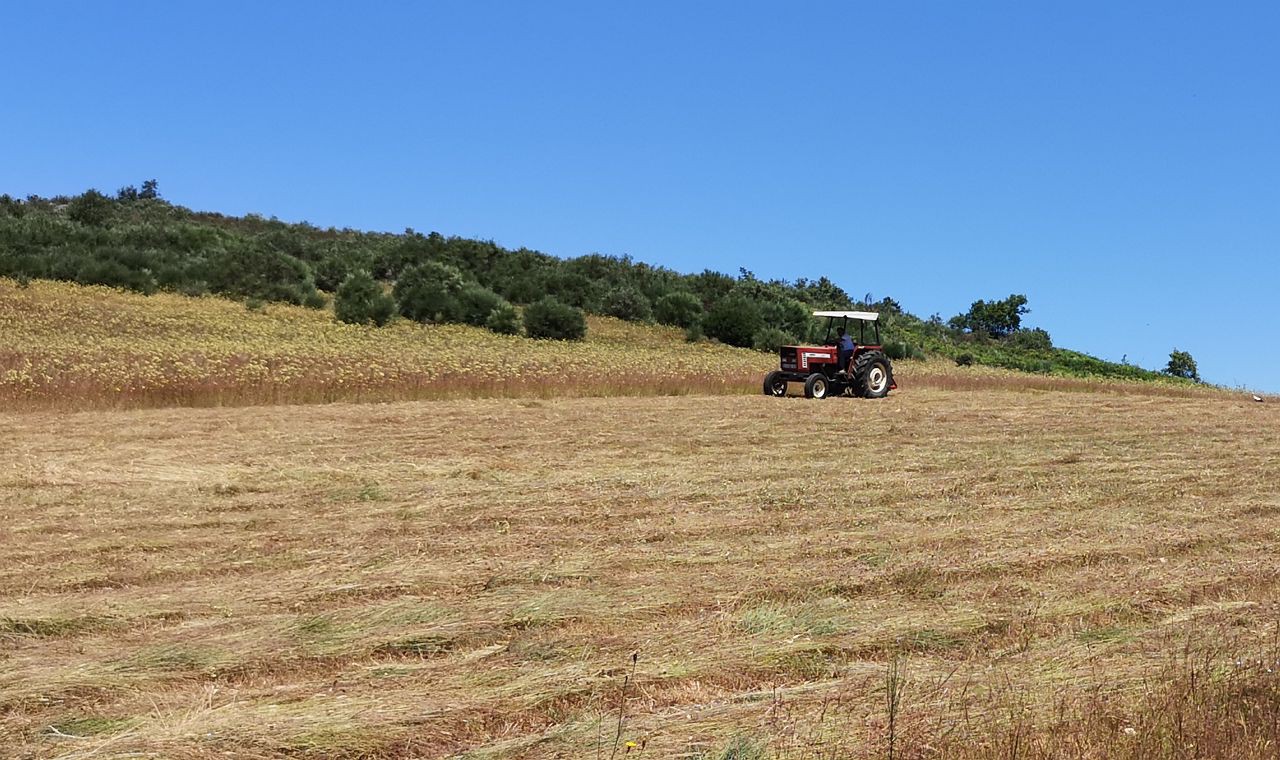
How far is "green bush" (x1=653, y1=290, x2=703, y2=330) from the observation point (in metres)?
39.4

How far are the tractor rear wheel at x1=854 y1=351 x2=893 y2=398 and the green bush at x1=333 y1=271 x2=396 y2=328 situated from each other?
15992 mm

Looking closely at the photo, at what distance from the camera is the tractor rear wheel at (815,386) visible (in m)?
20.2

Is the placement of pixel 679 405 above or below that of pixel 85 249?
below

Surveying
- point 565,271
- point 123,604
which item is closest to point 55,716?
point 123,604

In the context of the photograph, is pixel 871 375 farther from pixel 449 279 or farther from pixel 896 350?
pixel 449 279

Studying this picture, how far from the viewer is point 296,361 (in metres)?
21.1

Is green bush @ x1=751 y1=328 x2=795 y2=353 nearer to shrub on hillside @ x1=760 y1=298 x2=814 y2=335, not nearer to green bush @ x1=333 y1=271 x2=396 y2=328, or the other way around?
shrub on hillside @ x1=760 y1=298 x2=814 y2=335

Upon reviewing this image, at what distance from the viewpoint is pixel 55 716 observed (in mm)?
4113

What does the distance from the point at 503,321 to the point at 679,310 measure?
28.1 feet

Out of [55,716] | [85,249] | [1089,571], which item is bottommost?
[55,716]

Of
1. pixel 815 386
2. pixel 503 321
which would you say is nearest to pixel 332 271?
pixel 503 321

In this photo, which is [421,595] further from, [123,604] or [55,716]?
[55,716]

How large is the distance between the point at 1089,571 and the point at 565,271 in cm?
3782

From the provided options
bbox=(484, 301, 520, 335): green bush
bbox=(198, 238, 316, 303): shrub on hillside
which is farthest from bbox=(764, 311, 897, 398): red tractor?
bbox=(198, 238, 316, 303): shrub on hillside
